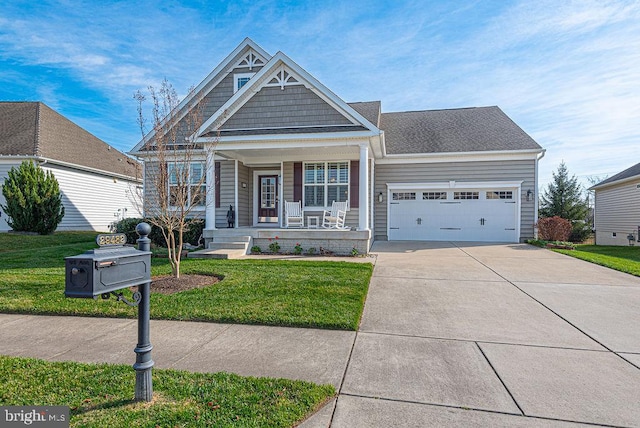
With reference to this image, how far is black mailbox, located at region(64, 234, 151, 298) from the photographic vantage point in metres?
1.98

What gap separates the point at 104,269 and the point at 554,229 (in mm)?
14236

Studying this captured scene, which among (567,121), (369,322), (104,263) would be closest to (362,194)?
(369,322)

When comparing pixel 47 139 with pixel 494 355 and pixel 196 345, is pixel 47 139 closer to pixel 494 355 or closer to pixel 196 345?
pixel 196 345

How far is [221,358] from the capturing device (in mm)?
3209

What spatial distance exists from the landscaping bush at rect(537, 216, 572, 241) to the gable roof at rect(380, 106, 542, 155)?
9.41ft

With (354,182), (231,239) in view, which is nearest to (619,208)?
(354,182)

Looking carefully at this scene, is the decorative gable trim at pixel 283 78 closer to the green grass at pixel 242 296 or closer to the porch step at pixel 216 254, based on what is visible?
the porch step at pixel 216 254

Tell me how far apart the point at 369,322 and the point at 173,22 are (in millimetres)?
10328

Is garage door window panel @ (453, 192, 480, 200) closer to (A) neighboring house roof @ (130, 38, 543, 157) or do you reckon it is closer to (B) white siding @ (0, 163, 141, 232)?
(A) neighboring house roof @ (130, 38, 543, 157)

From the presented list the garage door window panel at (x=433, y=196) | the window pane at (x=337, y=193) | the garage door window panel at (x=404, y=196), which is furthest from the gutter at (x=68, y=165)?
the garage door window panel at (x=433, y=196)

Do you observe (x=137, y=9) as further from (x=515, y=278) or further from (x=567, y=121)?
(x=567, y=121)

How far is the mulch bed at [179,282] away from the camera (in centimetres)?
585

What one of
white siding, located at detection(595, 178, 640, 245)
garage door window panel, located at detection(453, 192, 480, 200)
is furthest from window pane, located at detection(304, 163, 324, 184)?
white siding, located at detection(595, 178, 640, 245)

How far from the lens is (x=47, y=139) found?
53.9 ft
